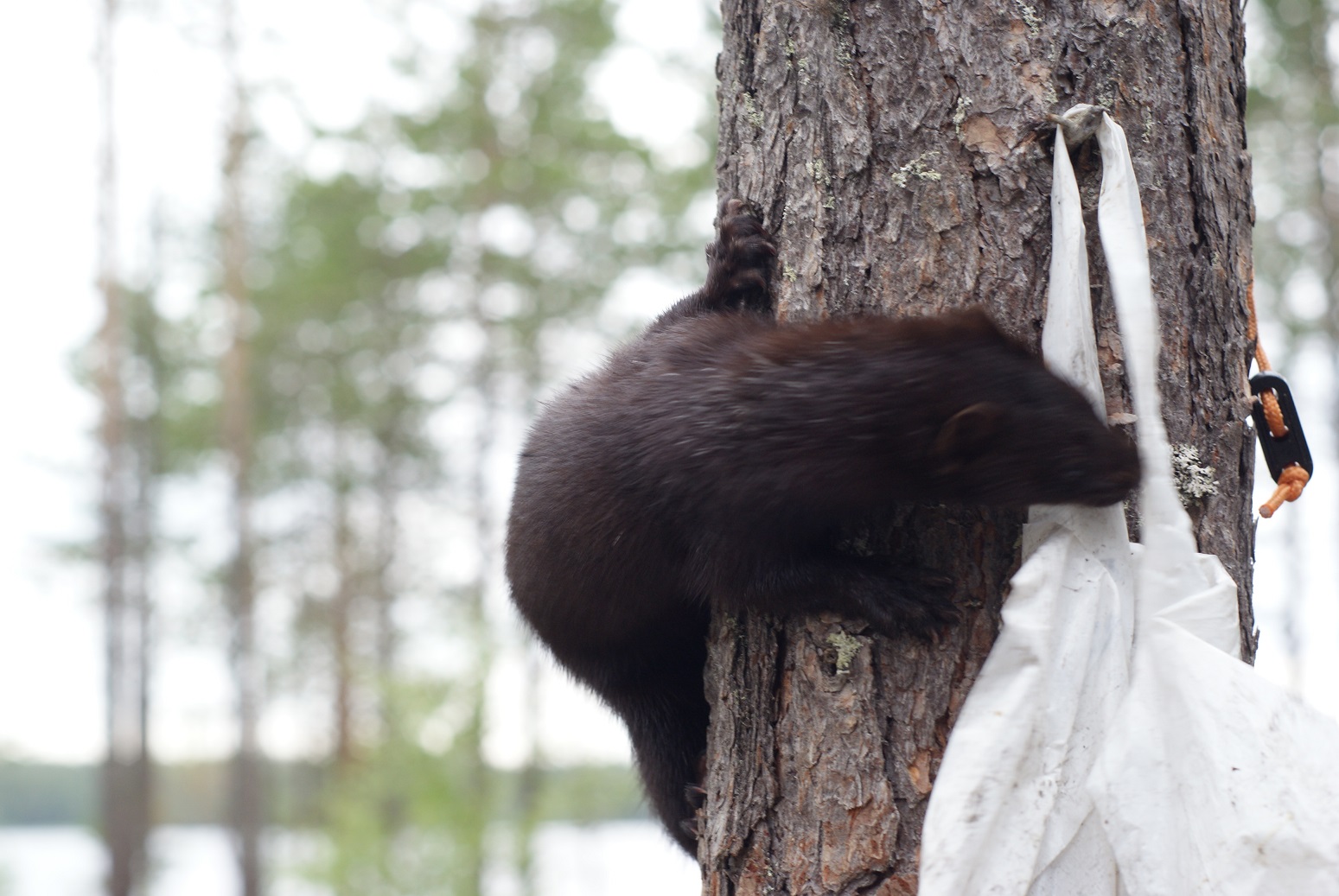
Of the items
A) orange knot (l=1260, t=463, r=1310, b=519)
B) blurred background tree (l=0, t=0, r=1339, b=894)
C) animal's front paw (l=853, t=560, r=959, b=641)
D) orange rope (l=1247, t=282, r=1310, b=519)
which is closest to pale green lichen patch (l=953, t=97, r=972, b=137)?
orange rope (l=1247, t=282, r=1310, b=519)

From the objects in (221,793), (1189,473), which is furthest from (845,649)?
(221,793)

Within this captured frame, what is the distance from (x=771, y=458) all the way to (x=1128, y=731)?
2.24 feet

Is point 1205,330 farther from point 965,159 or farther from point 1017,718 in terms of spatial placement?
point 1017,718

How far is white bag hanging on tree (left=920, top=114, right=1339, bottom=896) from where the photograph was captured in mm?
1438

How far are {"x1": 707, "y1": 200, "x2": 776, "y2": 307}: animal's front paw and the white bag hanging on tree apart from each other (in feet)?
2.04

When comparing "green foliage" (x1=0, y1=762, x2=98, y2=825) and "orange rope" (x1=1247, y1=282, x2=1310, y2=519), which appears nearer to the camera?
"orange rope" (x1=1247, y1=282, x2=1310, y2=519)

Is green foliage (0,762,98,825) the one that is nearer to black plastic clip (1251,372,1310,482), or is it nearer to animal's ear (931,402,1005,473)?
animal's ear (931,402,1005,473)

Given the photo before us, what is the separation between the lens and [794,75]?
1.98 meters

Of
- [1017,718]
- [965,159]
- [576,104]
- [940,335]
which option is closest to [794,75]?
[965,159]

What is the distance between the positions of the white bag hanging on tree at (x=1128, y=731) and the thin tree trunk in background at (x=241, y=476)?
48.8ft

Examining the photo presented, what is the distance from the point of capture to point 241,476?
1527 centimetres

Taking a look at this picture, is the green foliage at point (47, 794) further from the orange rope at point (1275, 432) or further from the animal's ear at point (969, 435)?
Result: the orange rope at point (1275, 432)

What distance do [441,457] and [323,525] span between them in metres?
4.55

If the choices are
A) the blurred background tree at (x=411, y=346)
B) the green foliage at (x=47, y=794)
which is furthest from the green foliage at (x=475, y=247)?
the green foliage at (x=47, y=794)
